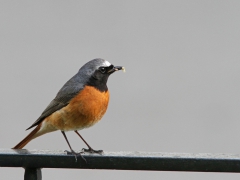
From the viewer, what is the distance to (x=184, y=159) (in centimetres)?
193

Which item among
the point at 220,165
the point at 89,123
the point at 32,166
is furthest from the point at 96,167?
the point at 89,123

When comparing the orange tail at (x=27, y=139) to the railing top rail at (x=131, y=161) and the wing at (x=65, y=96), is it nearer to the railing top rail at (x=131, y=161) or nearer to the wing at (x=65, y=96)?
the wing at (x=65, y=96)

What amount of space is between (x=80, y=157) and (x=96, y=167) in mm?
97

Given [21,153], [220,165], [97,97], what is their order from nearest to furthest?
1. [220,165]
2. [21,153]
3. [97,97]

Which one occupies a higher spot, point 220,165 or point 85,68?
point 85,68

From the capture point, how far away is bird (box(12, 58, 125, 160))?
3559 millimetres

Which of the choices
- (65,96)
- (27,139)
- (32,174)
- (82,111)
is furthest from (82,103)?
(32,174)

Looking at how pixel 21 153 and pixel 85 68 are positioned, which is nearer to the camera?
pixel 21 153

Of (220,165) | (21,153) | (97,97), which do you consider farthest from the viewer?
(97,97)

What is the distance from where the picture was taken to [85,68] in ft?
11.7

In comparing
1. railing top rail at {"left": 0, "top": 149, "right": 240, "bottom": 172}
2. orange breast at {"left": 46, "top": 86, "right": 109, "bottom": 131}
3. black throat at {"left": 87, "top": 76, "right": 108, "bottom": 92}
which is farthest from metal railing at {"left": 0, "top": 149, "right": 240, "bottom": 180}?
black throat at {"left": 87, "top": 76, "right": 108, "bottom": 92}

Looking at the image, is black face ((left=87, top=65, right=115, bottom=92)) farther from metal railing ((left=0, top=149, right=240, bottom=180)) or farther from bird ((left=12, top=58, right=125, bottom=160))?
metal railing ((left=0, top=149, right=240, bottom=180))

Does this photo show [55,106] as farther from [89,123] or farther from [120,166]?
[120,166]

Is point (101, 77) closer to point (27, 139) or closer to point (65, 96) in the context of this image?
point (65, 96)
